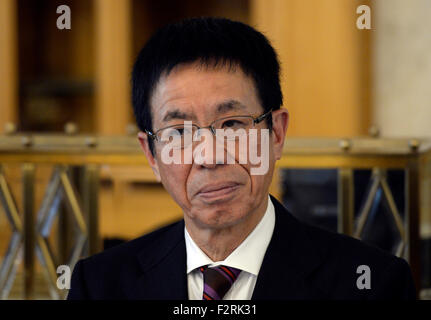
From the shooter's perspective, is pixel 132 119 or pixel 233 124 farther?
pixel 132 119

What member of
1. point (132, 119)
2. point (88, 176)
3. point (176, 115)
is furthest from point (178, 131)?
point (132, 119)

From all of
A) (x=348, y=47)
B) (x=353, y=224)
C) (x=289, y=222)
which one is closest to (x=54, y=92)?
(x=348, y=47)

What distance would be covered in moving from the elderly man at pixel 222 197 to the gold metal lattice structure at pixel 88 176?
0.77 ft

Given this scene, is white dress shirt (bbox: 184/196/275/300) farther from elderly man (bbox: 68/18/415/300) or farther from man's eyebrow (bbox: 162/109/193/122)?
man's eyebrow (bbox: 162/109/193/122)

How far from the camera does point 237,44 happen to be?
2.02ft

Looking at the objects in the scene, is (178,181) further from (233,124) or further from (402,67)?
(402,67)

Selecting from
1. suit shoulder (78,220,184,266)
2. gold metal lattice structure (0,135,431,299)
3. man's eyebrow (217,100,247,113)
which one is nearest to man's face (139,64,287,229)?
man's eyebrow (217,100,247,113)

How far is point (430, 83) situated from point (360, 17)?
1.24m

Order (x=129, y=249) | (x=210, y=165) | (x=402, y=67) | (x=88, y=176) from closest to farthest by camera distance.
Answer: (x=210, y=165) → (x=129, y=249) → (x=88, y=176) → (x=402, y=67)

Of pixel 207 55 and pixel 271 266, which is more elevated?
pixel 207 55

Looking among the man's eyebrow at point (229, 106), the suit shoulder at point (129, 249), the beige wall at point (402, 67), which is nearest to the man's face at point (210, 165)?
the man's eyebrow at point (229, 106)

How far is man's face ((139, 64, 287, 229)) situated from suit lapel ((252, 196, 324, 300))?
2.3 inches

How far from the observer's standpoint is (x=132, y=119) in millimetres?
2418

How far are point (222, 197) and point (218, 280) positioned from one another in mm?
96
